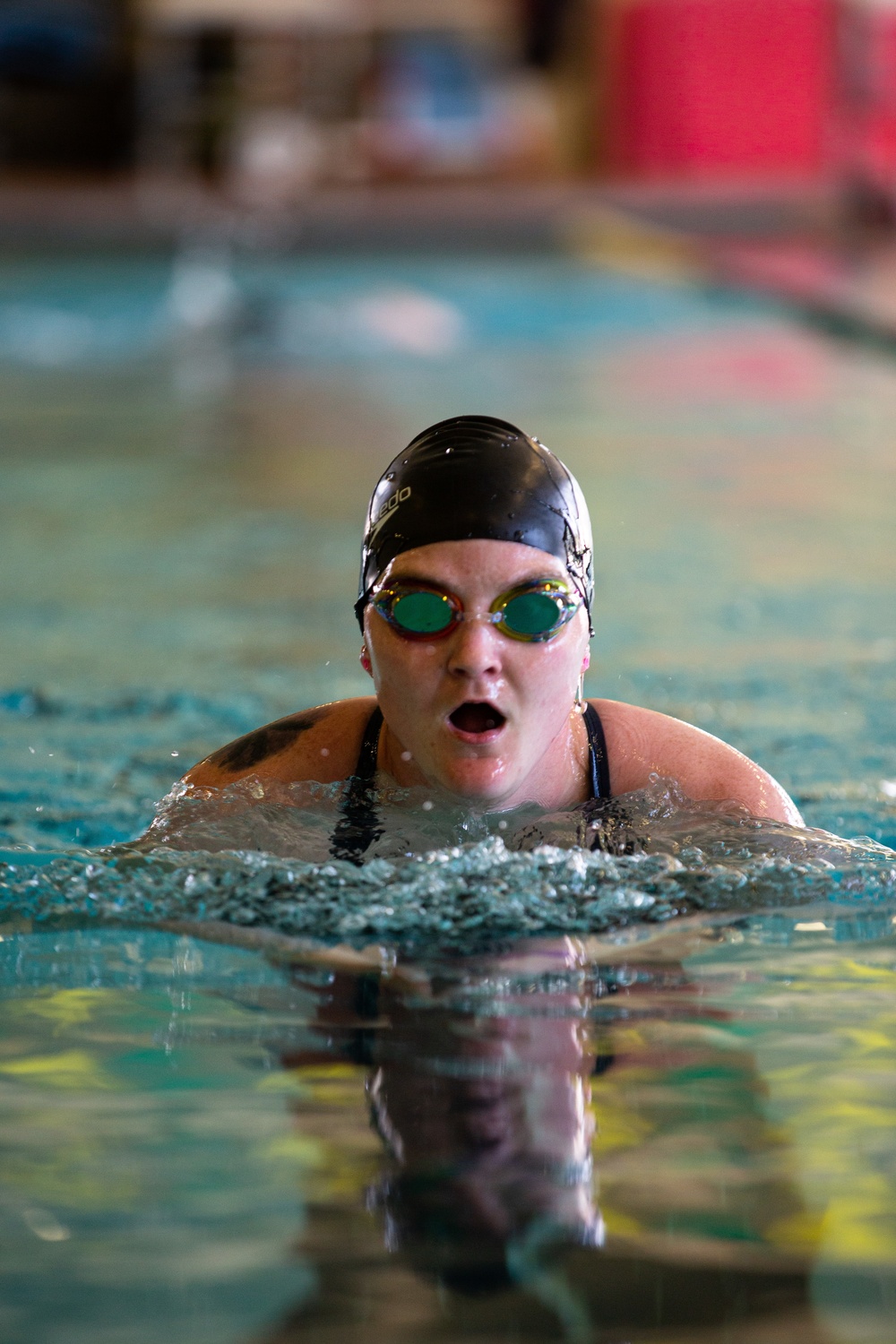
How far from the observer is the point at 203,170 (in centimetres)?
2084

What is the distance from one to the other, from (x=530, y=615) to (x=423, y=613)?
0.16 metres

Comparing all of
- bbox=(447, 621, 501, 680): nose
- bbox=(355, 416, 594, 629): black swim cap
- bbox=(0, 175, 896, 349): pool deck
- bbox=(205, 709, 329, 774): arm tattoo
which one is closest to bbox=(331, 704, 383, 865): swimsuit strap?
bbox=(205, 709, 329, 774): arm tattoo

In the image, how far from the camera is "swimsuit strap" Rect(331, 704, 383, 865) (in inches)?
115

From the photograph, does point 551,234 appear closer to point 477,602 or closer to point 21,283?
point 21,283

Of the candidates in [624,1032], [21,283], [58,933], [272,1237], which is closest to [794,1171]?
[624,1032]

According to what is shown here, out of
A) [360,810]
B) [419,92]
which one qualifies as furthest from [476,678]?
[419,92]

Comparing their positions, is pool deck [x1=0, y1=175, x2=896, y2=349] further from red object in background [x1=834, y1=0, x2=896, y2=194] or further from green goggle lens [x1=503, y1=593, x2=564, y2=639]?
green goggle lens [x1=503, y1=593, x2=564, y2=639]

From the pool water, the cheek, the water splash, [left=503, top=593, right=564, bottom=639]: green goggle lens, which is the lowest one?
the pool water

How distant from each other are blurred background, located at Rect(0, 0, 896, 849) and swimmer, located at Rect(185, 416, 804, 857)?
0.91m

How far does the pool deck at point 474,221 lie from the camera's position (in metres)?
16.9

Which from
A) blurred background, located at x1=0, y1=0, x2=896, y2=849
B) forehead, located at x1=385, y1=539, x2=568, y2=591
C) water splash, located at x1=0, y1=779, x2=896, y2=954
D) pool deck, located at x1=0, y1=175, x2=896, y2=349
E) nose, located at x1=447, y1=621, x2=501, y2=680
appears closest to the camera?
nose, located at x1=447, y1=621, x2=501, y2=680

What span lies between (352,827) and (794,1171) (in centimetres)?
105

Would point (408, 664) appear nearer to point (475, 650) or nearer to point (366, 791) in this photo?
point (475, 650)

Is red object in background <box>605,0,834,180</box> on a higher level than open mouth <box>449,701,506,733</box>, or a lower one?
higher
